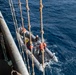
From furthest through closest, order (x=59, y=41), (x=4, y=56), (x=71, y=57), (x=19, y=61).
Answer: (x=59, y=41), (x=71, y=57), (x=4, y=56), (x=19, y=61)

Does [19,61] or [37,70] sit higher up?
[19,61]

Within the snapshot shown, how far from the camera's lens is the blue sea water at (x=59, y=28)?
20.2 metres

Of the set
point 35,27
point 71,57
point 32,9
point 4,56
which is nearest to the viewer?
point 4,56

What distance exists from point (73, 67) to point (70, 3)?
60.3ft

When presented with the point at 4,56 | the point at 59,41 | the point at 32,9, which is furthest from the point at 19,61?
the point at 32,9

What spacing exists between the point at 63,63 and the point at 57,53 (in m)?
1.95

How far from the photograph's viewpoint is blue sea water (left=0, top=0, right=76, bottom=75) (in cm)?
2018

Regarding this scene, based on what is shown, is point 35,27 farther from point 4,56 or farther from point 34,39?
point 4,56

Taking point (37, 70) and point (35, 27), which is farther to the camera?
point (35, 27)

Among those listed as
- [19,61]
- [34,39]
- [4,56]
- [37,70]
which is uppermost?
[19,61]

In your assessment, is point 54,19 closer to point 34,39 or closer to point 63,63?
point 34,39

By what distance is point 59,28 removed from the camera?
27734 millimetres

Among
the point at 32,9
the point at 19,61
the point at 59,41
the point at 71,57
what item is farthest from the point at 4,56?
the point at 32,9

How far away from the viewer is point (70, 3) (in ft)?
117
